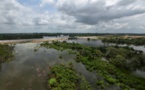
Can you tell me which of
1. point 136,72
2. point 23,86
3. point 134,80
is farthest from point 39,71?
point 136,72

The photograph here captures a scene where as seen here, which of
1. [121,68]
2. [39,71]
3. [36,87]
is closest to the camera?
[36,87]

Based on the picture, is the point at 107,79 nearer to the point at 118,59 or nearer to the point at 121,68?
the point at 121,68

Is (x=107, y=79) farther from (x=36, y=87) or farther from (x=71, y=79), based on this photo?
(x=36, y=87)

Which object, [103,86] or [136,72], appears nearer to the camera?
[103,86]

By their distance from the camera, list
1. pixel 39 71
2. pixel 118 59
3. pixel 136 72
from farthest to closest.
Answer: pixel 118 59, pixel 136 72, pixel 39 71

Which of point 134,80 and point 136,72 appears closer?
point 134,80

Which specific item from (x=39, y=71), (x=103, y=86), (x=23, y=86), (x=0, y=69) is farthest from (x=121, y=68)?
(x=0, y=69)

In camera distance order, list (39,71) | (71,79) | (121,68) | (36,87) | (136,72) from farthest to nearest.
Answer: (121,68), (136,72), (39,71), (71,79), (36,87)

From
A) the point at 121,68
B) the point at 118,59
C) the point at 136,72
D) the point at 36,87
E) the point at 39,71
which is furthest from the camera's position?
the point at 118,59

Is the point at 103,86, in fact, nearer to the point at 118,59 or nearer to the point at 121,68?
the point at 121,68
